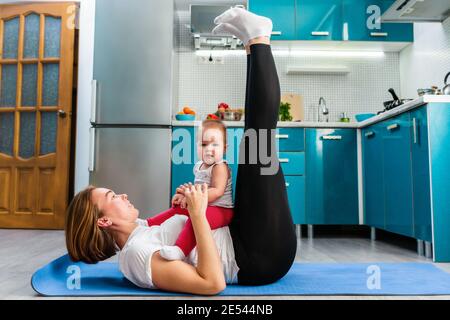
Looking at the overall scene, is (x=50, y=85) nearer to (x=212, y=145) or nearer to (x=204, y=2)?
(x=204, y=2)

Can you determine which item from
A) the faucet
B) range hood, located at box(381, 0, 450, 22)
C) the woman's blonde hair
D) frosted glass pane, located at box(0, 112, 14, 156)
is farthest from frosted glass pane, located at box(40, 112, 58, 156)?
range hood, located at box(381, 0, 450, 22)

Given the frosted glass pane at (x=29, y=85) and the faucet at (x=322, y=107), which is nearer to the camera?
the faucet at (x=322, y=107)

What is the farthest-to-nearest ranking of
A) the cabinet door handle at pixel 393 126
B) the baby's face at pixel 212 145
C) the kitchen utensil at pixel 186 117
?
the kitchen utensil at pixel 186 117
the cabinet door handle at pixel 393 126
the baby's face at pixel 212 145

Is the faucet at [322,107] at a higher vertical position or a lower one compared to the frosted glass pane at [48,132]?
higher

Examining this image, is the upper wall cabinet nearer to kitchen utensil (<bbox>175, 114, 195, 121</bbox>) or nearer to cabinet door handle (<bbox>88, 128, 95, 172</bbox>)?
kitchen utensil (<bbox>175, 114, 195, 121</bbox>)

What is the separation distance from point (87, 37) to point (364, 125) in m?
2.67

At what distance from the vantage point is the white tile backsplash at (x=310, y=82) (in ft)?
12.4

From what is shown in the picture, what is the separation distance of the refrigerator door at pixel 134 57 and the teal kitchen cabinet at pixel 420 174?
1764 millimetres

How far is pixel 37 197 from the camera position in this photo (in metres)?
3.67

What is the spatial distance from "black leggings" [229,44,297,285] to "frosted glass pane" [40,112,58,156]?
9.67 feet

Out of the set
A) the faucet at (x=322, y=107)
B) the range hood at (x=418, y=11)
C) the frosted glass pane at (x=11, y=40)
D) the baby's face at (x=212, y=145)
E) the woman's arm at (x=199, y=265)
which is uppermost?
the frosted glass pane at (x=11, y=40)

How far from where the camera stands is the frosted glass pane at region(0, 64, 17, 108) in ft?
12.6

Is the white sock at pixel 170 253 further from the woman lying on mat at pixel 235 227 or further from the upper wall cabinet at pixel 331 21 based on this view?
the upper wall cabinet at pixel 331 21

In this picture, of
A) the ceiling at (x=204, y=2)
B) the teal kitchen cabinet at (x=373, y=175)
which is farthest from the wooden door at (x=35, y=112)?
the teal kitchen cabinet at (x=373, y=175)
